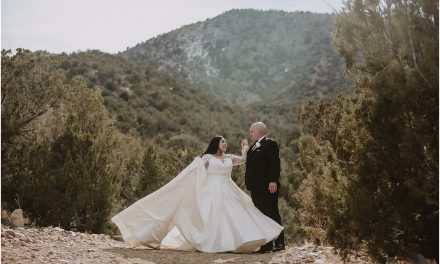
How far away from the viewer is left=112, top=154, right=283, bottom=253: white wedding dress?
28.3ft

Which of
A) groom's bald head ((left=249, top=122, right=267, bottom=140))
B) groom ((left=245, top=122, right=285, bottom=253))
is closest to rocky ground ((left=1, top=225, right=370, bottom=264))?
groom ((left=245, top=122, right=285, bottom=253))

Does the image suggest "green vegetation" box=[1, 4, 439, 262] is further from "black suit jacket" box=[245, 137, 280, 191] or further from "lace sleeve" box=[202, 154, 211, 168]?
"lace sleeve" box=[202, 154, 211, 168]

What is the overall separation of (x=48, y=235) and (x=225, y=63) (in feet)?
330

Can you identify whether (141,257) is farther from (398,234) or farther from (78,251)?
(398,234)

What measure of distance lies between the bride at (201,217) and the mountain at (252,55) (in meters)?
55.5

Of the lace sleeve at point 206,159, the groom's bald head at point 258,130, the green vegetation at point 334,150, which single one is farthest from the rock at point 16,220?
the groom's bald head at point 258,130

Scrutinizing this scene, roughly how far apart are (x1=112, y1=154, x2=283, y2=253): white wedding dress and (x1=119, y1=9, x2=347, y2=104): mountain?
55.4 m

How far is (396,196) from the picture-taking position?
5.37 meters

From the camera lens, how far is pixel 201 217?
8.94m

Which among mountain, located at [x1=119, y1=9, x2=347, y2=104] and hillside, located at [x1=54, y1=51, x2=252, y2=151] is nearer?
hillside, located at [x1=54, y1=51, x2=252, y2=151]

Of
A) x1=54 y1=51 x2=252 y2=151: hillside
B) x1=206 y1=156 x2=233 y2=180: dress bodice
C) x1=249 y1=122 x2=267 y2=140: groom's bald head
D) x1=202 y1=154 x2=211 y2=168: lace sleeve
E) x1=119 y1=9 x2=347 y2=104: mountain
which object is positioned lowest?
x1=206 y1=156 x2=233 y2=180: dress bodice

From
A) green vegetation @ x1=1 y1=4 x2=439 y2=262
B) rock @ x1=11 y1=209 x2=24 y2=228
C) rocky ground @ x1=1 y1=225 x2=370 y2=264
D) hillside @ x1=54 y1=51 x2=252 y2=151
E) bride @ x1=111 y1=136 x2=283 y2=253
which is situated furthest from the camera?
hillside @ x1=54 y1=51 x2=252 y2=151

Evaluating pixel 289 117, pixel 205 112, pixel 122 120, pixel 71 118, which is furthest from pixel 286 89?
pixel 71 118

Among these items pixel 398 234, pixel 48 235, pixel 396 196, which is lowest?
pixel 48 235
